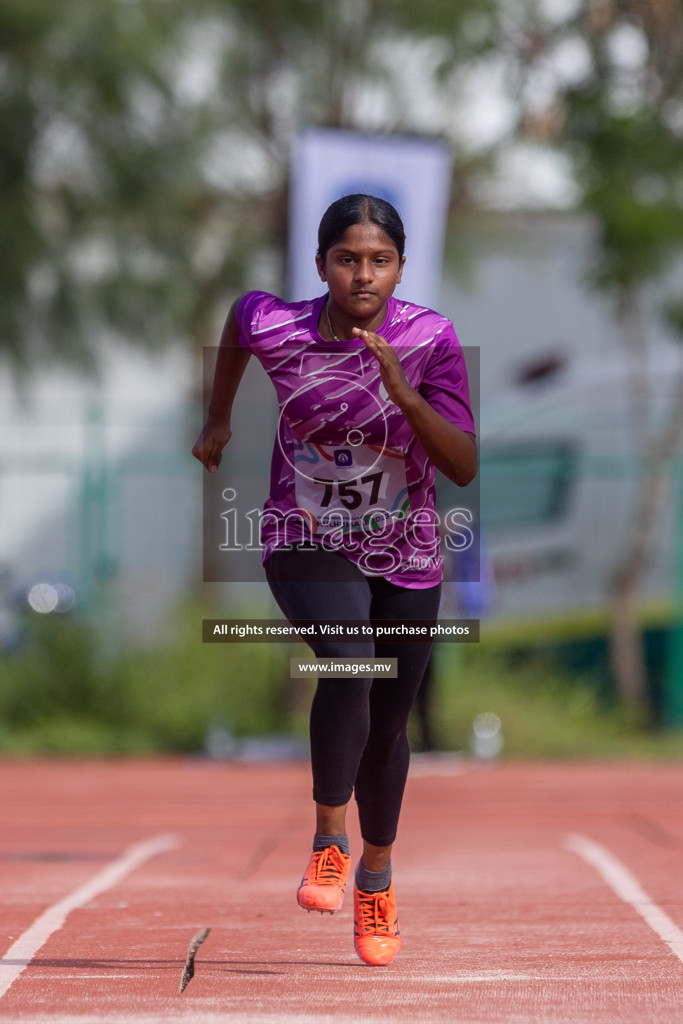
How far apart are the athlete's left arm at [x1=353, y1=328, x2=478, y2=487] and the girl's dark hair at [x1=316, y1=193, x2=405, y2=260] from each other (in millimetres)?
295

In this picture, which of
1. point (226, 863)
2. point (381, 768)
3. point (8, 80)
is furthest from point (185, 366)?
point (381, 768)

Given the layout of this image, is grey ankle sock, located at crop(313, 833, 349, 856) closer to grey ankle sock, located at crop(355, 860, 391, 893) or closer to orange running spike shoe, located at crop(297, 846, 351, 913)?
orange running spike shoe, located at crop(297, 846, 351, 913)

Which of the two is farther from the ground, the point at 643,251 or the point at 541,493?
the point at 643,251

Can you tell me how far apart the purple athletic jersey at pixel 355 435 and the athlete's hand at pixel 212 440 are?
0.23m

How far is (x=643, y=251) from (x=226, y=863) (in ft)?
23.6

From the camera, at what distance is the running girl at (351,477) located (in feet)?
12.2

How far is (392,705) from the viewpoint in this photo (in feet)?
12.8

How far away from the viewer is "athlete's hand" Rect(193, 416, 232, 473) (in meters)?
4.04

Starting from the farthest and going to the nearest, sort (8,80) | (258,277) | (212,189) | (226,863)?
(258,277) < (212,189) < (8,80) < (226,863)

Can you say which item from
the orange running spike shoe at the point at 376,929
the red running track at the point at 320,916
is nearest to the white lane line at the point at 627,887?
the red running track at the point at 320,916

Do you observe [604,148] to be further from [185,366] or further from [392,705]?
[392,705]

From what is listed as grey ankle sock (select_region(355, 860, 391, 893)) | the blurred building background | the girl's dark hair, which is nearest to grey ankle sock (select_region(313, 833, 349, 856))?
grey ankle sock (select_region(355, 860, 391, 893))

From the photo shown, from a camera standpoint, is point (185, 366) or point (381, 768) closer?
point (381, 768)

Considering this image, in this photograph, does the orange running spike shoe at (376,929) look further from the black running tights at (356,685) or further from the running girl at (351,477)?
the black running tights at (356,685)
